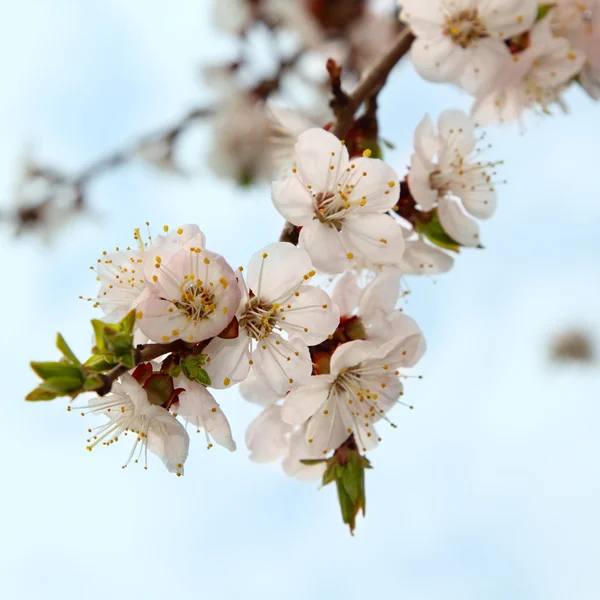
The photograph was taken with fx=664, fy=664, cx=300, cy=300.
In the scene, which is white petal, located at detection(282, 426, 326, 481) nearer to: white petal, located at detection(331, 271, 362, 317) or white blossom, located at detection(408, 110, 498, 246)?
white petal, located at detection(331, 271, 362, 317)

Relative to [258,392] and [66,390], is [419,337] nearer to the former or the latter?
[258,392]

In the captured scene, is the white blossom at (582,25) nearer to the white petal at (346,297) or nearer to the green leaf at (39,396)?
the white petal at (346,297)

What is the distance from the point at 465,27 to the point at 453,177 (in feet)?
1.36

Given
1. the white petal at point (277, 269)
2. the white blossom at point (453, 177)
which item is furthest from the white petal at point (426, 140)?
the white petal at point (277, 269)

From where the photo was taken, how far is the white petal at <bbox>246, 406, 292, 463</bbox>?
1436mm

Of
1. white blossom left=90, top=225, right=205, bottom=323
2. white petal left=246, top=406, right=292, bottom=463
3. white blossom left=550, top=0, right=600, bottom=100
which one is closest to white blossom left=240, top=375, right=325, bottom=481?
white petal left=246, top=406, right=292, bottom=463

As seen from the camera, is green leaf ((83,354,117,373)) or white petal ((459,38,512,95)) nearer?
green leaf ((83,354,117,373))

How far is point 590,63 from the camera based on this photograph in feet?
5.82

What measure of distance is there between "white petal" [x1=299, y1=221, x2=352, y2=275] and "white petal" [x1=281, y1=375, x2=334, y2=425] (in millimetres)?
204

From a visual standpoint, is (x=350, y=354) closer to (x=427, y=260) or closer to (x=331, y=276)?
(x=331, y=276)

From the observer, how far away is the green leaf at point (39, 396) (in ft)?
3.16

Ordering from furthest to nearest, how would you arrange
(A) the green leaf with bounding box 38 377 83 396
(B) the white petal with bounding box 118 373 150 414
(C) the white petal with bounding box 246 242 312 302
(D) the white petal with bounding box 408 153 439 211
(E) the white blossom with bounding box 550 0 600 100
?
(E) the white blossom with bounding box 550 0 600 100
(D) the white petal with bounding box 408 153 439 211
(C) the white petal with bounding box 246 242 312 302
(B) the white petal with bounding box 118 373 150 414
(A) the green leaf with bounding box 38 377 83 396

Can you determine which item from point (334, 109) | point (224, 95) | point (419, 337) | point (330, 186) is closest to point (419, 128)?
point (334, 109)

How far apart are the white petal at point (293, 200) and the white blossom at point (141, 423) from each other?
1.33 feet
